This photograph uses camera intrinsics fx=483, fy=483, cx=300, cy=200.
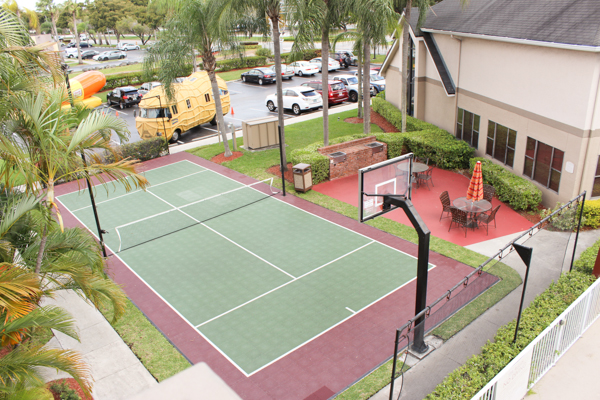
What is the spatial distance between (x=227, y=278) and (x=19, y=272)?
7.43 metres

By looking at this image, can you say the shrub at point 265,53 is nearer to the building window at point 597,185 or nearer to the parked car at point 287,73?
the parked car at point 287,73

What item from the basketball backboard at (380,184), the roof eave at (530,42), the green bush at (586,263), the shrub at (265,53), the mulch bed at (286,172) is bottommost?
the mulch bed at (286,172)

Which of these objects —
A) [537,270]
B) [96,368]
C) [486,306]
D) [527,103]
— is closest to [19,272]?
[96,368]

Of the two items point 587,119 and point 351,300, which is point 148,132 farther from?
point 587,119

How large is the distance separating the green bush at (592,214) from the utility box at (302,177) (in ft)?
30.7

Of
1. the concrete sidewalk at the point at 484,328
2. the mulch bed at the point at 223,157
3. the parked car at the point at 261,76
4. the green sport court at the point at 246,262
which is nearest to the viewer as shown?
the concrete sidewalk at the point at 484,328

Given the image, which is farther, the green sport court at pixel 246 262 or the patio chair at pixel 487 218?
the patio chair at pixel 487 218

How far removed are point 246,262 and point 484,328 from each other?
6902mm

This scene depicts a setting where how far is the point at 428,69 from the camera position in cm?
2405

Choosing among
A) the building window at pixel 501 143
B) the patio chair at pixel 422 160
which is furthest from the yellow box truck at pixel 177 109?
the building window at pixel 501 143

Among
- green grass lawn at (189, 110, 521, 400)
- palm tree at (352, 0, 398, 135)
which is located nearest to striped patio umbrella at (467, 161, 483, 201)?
green grass lawn at (189, 110, 521, 400)

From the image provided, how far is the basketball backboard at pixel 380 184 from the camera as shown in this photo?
35.3 feet

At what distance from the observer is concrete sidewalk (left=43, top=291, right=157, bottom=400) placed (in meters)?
9.75

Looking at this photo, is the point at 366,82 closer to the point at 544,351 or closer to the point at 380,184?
the point at 380,184
